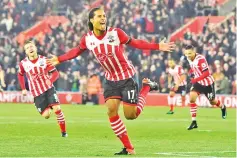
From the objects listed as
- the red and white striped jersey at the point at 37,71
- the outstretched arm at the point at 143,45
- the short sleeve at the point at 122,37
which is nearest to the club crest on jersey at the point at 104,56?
the short sleeve at the point at 122,37

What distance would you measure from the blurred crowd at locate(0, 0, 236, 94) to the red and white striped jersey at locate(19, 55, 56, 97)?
58.5 feet

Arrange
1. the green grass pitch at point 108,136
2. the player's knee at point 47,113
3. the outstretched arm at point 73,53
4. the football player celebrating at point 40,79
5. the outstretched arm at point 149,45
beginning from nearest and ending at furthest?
the outstretched arm at point 149,45 < the outstretched arm at point 73,53 < the green grass pitch at point 108,136 < the player's knee at point 47,113 < the football player celebrating at point 40,79

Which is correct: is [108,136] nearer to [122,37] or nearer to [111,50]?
[111,50]

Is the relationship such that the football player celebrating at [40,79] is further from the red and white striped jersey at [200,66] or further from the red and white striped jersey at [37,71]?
the red and white striped jersey at [200,66]

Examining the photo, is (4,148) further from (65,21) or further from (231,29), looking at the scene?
(65,21)

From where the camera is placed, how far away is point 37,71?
72.6 feet

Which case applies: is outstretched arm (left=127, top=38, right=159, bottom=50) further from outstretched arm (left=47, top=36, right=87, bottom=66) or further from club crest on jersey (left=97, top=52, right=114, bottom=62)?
outstretched arm (left=47, top=36, right=87, bottom=66)

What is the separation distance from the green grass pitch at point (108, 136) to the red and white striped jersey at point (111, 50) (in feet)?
4.98

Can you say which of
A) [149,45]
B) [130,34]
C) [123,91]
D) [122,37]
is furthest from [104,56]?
[130,34]

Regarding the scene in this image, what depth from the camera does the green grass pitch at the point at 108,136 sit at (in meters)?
16.5

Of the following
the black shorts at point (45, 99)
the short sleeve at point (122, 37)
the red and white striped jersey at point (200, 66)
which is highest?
the short sleeve at point (122, 37)

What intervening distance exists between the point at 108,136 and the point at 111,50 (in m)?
6.30

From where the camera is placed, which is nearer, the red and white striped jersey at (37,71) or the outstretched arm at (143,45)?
the outstretched arm at (143,45)

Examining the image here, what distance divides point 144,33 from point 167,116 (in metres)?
12.6
